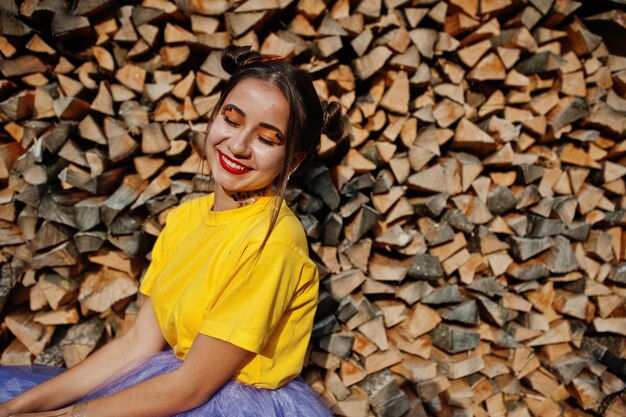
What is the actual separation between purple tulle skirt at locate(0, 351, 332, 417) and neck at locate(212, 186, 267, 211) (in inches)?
16.9

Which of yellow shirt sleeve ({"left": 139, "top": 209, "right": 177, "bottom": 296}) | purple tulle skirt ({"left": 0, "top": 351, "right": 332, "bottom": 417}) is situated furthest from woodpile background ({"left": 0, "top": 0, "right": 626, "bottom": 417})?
purple tulle skirt ({"left": 0, "top": 351, "right": 332, "bottom": 417})

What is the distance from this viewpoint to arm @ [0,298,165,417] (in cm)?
104

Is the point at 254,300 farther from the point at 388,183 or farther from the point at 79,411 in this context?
the point at 388,183

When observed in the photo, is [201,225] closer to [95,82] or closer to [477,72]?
[95,82]

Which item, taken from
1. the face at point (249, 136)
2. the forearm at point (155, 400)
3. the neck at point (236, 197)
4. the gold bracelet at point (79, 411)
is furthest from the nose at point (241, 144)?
the gold bracelet at point (79, 411)

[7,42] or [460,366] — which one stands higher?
[7,42]

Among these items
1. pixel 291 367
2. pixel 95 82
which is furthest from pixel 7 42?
pixel 291 367

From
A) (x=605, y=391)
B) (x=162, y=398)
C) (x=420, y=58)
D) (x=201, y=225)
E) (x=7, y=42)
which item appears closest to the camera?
(x=162, y=398)

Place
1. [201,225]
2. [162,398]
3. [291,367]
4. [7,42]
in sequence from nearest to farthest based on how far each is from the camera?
[162,398], [291,367], [201,225], [7,42]

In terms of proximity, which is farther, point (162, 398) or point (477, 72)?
point (477, 72)

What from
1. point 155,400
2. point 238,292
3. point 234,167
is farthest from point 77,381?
point 234,167

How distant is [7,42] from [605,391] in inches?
112

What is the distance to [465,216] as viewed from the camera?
1.67 m

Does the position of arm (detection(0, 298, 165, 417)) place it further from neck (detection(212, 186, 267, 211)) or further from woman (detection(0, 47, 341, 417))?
neck (detection(212, 186, 267, 211))
